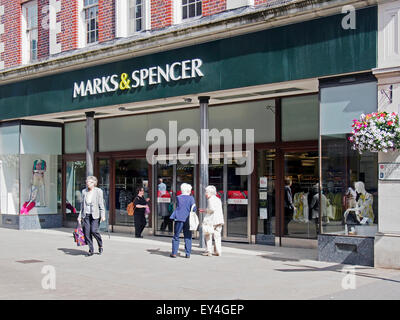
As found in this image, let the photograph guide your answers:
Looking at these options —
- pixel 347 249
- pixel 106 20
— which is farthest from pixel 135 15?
pixel 347 249

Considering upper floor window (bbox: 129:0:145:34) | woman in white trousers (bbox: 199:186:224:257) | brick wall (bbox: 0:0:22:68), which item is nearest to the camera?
woman in white trousers (bbox: 199:186:224:257)

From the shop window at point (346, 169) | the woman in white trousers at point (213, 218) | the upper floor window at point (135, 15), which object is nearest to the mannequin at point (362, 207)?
the shop window at point (346, 169)

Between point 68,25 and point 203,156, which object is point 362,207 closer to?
point 203,156

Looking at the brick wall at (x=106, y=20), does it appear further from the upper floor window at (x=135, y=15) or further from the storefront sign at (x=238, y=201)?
the storefront sign at (x=238, y=201)

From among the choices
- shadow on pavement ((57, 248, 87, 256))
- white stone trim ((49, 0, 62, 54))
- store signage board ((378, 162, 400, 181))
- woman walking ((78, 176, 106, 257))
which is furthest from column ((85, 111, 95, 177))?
store signage board ((378, 162, 400, 181))

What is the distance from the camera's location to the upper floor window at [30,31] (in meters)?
19.0

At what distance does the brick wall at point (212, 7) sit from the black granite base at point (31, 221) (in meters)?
9.77

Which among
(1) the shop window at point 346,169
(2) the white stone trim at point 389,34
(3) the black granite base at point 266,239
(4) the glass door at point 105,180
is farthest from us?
(4) the glass door at point 105,180

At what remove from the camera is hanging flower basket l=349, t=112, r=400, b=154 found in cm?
987

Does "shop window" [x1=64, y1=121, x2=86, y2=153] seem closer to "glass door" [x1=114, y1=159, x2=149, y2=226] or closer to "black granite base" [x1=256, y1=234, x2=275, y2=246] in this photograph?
"glass door" [x1=114, y1=159, x2=149, y2=226]

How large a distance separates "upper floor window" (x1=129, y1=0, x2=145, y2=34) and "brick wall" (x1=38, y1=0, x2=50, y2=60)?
12.9 ft

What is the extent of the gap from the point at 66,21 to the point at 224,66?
7053 mm
